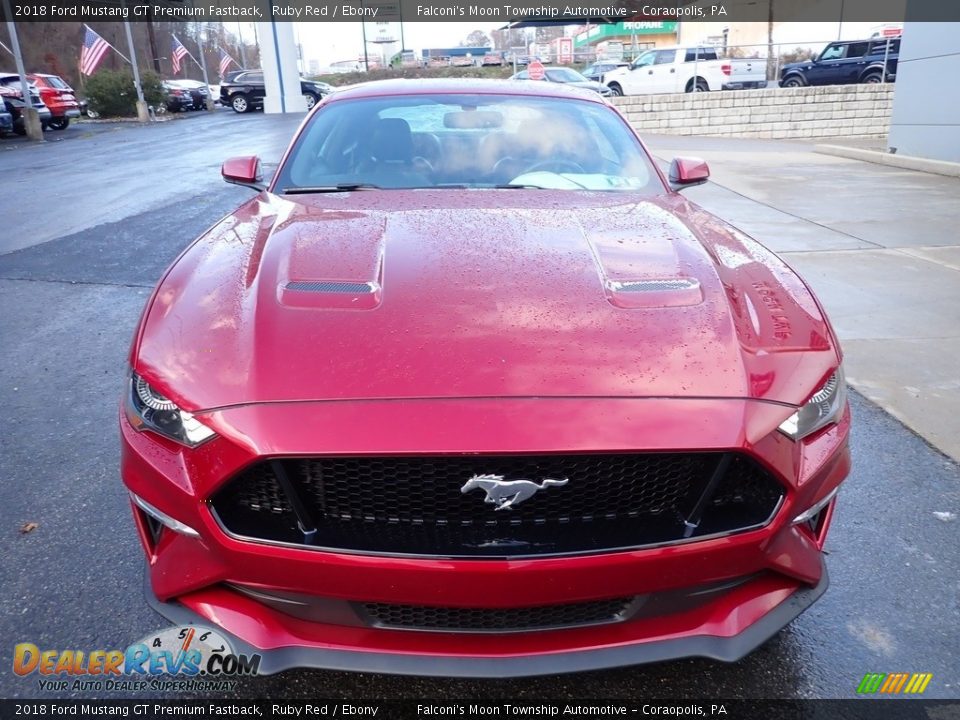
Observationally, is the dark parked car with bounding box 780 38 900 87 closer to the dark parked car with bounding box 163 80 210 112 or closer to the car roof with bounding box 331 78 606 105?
the car roof with bounding box 331 78 606 105

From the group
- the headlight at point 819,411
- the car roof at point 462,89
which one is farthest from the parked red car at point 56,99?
the headlight at point 819,411

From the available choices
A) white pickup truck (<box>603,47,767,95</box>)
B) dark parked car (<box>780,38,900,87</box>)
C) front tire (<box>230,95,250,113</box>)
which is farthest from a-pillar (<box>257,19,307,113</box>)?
dark parked car (<box>780,38,900,87</box>)

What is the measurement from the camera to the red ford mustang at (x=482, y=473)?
1.55 m

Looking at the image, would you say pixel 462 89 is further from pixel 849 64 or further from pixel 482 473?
pixel 849 64

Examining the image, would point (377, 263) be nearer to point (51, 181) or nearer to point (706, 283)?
point (706, 283)

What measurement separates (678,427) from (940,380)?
3.11 m

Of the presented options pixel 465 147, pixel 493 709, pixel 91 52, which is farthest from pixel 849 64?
pixel 493 709

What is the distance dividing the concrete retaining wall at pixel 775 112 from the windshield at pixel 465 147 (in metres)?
15.8

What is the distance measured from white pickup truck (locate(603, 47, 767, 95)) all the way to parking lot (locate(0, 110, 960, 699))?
16.2 m

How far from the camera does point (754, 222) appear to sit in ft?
26.6

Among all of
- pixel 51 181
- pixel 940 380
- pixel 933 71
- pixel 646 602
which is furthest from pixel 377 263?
pixel 933 71

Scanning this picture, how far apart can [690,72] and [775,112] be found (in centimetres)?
667

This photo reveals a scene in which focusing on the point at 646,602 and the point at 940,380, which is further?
the point at 940,380

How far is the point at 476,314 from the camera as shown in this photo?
187cm
